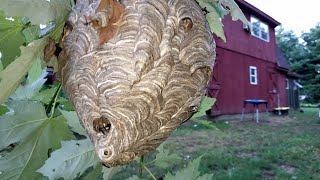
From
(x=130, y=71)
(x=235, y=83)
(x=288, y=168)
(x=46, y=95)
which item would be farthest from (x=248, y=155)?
(x=235, y=83)

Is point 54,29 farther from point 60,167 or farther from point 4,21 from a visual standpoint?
point 60,167

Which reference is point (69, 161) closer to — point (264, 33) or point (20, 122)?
point (20, 122)

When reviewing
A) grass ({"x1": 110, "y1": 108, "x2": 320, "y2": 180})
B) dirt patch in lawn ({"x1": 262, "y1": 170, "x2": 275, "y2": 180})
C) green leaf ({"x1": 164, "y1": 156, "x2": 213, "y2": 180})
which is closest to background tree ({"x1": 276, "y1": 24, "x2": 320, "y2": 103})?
grass ({"x1": 110, "y1": 108, "x2": 320, "y2": 180})

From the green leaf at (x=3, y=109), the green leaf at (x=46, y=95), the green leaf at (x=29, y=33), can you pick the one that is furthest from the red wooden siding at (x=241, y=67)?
the green leaf at (x=29, y=33)

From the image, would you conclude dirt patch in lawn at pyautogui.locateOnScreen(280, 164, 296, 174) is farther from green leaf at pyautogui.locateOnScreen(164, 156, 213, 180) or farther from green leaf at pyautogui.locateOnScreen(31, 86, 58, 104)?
green leaf at pyautogui.locateOnScreen(31, 86, 58, 104)

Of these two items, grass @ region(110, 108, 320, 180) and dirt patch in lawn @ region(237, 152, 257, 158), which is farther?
dirt patch in lawn @ region(237, 152, 257, 158)

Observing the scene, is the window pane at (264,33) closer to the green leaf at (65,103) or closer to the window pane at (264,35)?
the window pane at (264,35)

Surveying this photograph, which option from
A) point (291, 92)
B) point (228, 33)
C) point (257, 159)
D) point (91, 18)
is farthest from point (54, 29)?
point (291, 92)
